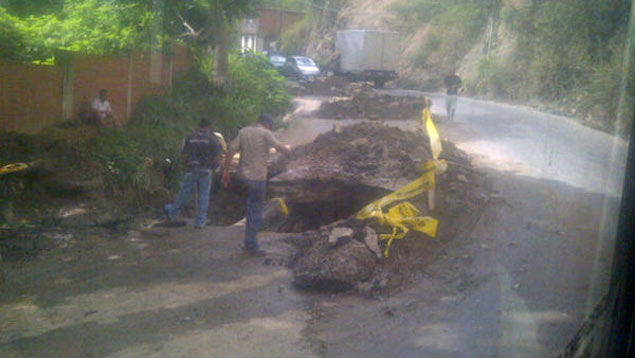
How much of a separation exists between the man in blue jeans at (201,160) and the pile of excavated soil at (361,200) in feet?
5.02

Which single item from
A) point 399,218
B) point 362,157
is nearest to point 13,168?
point 362,157

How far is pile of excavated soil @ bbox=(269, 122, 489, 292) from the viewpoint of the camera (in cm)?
603

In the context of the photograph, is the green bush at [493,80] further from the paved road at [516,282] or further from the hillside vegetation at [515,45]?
Result: the paved road at [516,282]

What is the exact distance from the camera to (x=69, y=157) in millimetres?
9539

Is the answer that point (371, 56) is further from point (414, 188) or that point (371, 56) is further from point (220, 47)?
point (414, 188)

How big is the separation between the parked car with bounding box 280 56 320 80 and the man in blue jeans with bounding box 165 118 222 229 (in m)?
23.9

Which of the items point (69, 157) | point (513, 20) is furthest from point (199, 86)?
point (513, 20)

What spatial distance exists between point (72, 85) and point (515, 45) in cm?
1780

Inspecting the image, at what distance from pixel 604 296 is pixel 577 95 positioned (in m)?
14.9

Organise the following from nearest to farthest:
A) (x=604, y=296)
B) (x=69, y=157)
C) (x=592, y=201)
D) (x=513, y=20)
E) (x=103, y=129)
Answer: (x=604, y=296) < (x=592, y=201) < (x=69, y=157) < (x=103, y=129) < (x=513, y=20)

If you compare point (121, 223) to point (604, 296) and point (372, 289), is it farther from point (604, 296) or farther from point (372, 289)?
point (604, 296)

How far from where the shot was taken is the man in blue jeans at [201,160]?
808 centimetres

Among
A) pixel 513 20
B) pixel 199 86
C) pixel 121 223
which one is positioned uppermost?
pixel 513 20

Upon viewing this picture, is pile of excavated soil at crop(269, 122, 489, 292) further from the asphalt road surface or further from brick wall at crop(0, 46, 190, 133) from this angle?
brick wall at crop(0, 46, 190, 133)
